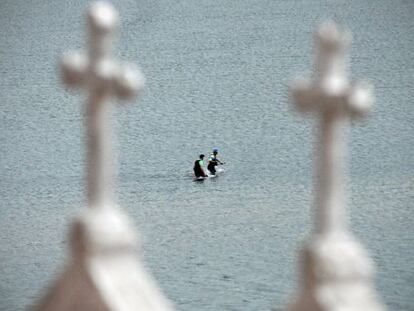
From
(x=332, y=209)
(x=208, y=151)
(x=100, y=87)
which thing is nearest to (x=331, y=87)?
(x=332, y=209)

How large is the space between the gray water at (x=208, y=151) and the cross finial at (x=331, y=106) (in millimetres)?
12041

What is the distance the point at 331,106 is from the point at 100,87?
2.74ft

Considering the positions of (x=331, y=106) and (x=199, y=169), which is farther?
(x=199, y=169)

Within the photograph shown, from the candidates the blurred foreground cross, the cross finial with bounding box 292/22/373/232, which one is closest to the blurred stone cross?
the cross finial with bounding box 292/22/373/232

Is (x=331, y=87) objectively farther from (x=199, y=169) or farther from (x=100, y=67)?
(x=199, y=169)

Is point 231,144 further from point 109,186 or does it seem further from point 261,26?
point 109,186

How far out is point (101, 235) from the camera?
520 cm

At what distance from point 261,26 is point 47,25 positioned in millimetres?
10894

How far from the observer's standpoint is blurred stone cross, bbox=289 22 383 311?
4.90m

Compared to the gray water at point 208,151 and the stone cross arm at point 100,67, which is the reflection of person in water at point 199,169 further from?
the stone cross arm at point 100,67

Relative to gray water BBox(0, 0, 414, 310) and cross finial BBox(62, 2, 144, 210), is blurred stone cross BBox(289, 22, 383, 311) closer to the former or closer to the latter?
cross finial BBox(62, 2, 144, 210)

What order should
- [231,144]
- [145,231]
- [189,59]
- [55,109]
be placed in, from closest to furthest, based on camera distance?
1. [145,231]
2. [231,144]
3. [55,109]
4. [189,59]

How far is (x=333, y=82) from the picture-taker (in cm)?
502

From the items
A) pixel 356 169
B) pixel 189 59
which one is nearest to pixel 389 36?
pixel 189 59
